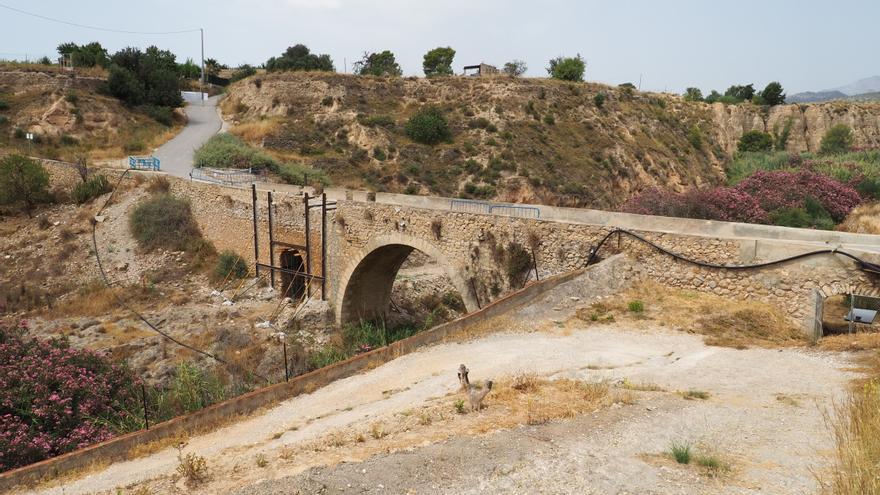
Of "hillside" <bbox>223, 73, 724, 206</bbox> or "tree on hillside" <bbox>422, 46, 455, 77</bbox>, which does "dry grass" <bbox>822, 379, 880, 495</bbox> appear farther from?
"tree on hillside" <bbox>422, 46, 455, 77</bbox>

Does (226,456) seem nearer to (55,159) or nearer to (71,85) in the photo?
(55,159)

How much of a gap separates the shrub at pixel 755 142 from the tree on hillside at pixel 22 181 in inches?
2185

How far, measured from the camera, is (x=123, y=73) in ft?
138

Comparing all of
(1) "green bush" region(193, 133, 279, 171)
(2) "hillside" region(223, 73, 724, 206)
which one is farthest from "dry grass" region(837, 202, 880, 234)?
(1) "green bush" region(193, 133, 279, 171)

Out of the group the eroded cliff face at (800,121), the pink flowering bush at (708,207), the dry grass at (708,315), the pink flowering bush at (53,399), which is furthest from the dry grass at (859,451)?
the eroded cliff face at (800,121)

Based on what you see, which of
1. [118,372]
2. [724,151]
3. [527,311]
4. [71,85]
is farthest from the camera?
[724,151]

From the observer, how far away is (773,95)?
59.7m

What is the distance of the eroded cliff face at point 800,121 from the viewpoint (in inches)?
2151

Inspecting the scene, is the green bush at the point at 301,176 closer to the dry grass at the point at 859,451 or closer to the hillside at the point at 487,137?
the hillside at the point at 487,137

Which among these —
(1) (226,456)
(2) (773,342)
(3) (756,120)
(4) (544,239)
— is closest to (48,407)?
(1) (226,456)

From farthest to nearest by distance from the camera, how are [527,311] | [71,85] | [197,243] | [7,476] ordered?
[71,85], [197,243], [527,311], [7,476]

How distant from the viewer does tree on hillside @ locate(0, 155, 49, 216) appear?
2702 centimetres

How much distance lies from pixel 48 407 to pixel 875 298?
14545 mm

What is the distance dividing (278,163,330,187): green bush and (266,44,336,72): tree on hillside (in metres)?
28.4
